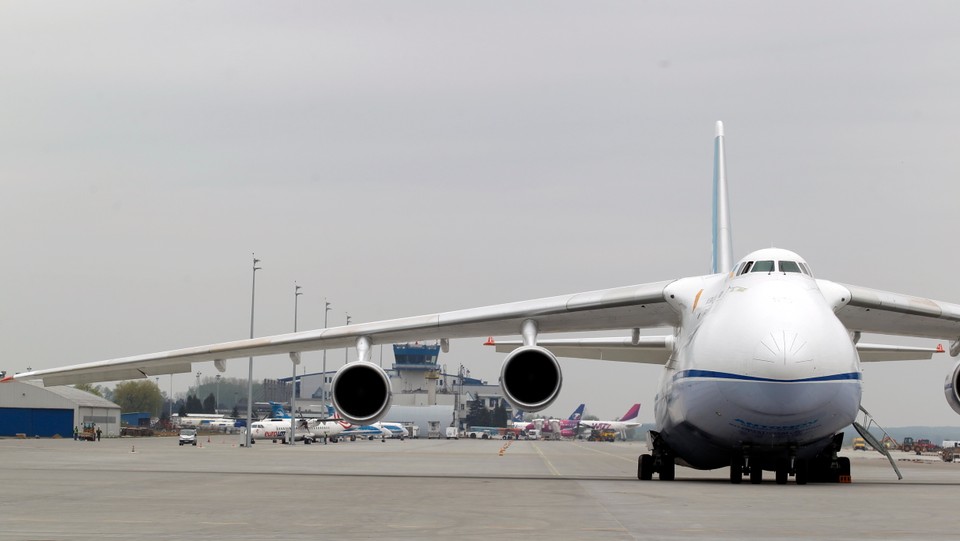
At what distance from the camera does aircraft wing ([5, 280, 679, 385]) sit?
59.3 ft

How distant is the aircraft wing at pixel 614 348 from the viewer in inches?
819

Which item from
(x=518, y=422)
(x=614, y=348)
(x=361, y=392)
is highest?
(x=614, y=348)

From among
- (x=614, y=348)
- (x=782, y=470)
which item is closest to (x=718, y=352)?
(x=782, y=470)

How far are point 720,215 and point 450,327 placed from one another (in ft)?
20.6

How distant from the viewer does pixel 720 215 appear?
22.4 metres

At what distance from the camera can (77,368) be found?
20.5 meters

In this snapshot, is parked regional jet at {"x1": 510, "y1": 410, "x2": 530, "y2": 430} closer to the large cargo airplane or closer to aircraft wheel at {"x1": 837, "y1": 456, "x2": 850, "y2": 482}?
the large cargo airplane

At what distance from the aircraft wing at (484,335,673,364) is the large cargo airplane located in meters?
0.06

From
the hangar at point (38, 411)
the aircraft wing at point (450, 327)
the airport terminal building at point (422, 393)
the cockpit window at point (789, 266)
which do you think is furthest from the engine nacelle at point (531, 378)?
the airport terminal building at point (422, 393)

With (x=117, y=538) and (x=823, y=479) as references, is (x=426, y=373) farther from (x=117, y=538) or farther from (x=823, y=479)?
(x=117, y=538)

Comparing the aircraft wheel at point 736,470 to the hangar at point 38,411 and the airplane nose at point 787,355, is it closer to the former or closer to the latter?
the airplane nose at point 787,355

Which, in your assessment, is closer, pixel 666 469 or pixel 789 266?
pixel 789 266

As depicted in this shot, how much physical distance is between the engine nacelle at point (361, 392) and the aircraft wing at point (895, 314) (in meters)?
6.48

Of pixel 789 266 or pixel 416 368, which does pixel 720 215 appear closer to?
pixel 789 266
